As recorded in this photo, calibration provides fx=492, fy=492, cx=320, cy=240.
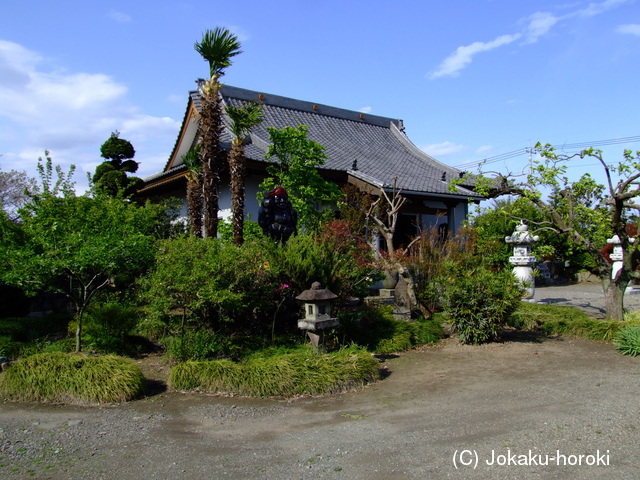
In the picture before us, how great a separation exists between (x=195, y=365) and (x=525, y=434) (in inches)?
154

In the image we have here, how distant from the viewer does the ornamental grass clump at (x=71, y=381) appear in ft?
18.6

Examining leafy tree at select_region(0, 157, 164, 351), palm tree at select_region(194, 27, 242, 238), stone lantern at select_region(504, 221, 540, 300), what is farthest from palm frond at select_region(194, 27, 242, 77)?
stone lantern at select_region(504, 221, 540, 300)

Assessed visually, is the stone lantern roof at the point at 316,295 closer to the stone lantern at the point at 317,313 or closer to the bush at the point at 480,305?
the stone lantern at the point at 317,313

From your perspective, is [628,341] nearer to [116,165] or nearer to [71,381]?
[71,381]

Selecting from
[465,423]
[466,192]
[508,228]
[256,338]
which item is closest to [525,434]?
[465,423]

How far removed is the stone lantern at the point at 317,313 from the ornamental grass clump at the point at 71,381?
Answer: 2392 millimetres

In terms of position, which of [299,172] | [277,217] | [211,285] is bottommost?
[211,285]

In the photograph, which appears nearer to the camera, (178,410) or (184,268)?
(178,410)

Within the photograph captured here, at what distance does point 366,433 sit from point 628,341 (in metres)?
5.54

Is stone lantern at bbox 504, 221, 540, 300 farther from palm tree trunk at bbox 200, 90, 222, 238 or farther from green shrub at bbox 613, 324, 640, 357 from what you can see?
palm tree trunk at bbox 200, 90, 222, 238

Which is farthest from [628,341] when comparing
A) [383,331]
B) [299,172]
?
[299,172]

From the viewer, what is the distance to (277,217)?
32.1ft

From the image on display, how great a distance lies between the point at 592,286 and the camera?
19797mm

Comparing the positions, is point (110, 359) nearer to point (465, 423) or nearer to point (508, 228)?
point (465, 423)
